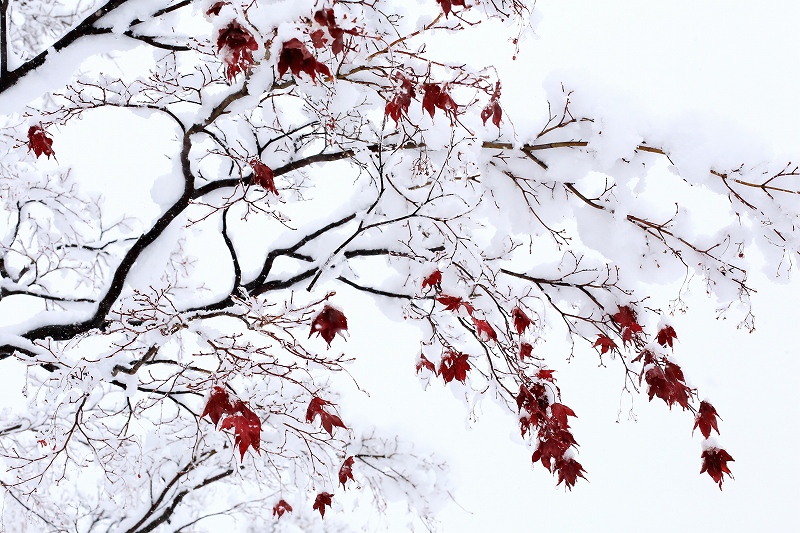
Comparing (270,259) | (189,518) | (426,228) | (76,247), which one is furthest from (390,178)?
(189,518)

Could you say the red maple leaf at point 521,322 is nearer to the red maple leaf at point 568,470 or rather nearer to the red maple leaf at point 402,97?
the red maple leaf at point 568,470

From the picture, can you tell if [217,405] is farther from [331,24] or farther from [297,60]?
A: [331,24]

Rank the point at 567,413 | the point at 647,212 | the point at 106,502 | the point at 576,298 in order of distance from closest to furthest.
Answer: the point at 567,413
the point at 647,212
the point at 576,298
the point at 106,502

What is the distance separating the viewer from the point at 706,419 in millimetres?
2314

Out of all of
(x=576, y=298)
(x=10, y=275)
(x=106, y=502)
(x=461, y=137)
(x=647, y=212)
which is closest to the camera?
(x=461, y=137)

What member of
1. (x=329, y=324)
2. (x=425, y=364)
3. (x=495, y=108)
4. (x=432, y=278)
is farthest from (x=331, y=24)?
(x=425, y=364)

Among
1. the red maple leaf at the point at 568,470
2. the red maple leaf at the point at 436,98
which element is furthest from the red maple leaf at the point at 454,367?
the red maple leaf at the point at 436,98

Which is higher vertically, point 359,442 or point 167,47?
point 167,47

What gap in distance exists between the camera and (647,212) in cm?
272

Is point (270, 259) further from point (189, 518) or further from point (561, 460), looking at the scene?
point (189, 518)

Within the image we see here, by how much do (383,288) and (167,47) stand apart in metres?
1.74

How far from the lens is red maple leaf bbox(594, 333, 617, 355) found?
8.71ft

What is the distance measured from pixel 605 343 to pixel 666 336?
0.93 feet

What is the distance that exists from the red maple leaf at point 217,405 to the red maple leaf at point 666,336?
2.02m
